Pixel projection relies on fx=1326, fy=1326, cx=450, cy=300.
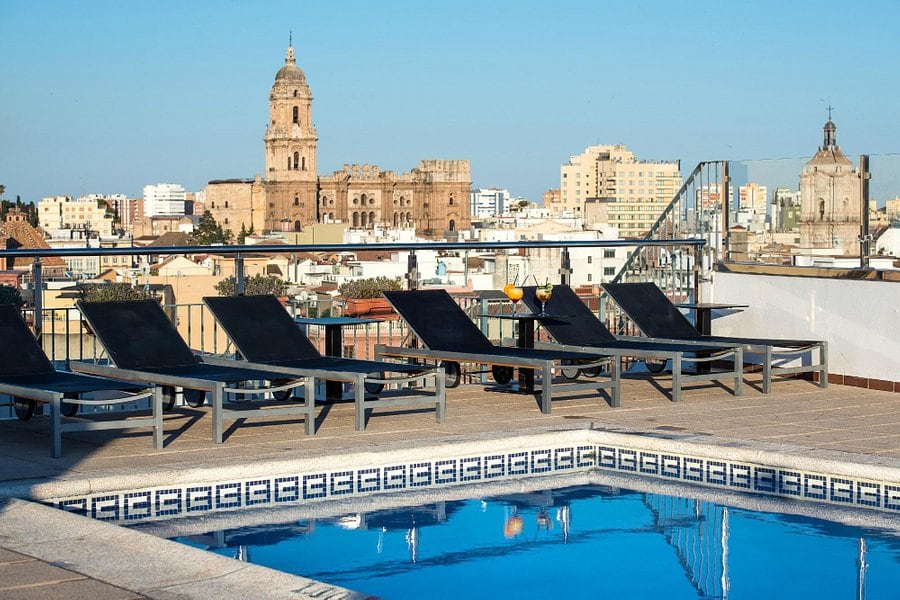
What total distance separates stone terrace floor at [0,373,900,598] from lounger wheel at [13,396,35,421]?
0.14ft

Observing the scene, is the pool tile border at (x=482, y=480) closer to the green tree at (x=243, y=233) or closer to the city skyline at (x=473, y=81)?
the city skyline at (x=473, y=81)

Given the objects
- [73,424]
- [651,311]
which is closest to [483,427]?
[73,424]

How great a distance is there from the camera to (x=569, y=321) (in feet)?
22.0

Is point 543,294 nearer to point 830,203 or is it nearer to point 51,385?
point 830,203

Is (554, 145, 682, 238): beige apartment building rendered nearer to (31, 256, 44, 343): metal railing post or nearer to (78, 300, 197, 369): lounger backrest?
(31, 256, 44, 343): metal railing post

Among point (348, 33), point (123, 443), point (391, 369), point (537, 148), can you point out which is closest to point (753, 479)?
point (391, 369)

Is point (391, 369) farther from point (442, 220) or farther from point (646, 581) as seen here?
point (442, 220)

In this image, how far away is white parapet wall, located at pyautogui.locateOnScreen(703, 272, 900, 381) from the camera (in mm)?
6750

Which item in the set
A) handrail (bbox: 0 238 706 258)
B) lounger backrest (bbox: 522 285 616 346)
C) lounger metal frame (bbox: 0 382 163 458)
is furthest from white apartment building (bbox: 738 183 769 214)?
lounger metal frame (bbox: 0 382 163 458)

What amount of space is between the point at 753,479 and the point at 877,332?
248 cm

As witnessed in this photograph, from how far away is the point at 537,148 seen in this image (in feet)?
252

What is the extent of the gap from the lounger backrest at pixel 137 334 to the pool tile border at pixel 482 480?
1207 millimetres

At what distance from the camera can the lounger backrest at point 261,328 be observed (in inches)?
227

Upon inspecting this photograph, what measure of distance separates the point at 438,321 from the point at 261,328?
95 centimetres
